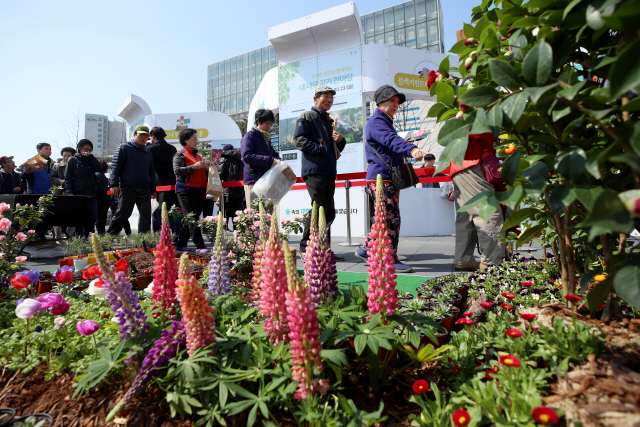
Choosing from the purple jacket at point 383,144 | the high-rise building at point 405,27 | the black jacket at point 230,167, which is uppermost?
the high-rise building at point 405,27

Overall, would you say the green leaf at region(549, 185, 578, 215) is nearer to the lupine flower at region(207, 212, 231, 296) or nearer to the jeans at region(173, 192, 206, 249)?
the lupine flower at region(207, 212, 231, 296)

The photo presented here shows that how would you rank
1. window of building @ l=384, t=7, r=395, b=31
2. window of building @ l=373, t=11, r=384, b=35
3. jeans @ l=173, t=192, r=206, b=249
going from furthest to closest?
1. window of building @ l=373, t=11, r=384, b=35
2. window of building @ l=384, t=7, r=395, b=31
3. jeans @ l=173, t=192, r=206, b=249

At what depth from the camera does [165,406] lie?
1279 mm

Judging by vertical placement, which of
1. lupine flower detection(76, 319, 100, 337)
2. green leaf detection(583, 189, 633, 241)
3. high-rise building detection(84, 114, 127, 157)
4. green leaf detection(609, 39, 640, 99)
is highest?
high-rise building detection(84, 114, 127, 157)

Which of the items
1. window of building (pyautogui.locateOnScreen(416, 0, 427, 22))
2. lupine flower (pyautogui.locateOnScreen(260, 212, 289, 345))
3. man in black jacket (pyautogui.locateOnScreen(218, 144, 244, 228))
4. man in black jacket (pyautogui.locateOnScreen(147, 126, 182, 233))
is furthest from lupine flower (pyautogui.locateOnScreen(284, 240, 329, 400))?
window of building (pyautogui.locateOnScreen(416, 0, 427, 22))

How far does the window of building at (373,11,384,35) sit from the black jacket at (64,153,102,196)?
5212cm

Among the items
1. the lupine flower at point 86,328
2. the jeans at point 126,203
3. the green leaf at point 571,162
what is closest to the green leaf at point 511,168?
the green leaf at point 571,162

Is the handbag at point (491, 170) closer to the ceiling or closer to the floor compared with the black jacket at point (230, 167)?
closer to the floor

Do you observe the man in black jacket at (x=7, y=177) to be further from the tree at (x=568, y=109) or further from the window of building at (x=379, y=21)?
the window of building at (x=379, y=21)

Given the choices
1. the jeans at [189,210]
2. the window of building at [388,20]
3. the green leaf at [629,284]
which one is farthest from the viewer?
the window of building at [388,20]

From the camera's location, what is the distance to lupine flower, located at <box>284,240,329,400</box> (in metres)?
1.02

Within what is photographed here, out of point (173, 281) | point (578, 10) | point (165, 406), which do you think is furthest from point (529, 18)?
point (165, 406)

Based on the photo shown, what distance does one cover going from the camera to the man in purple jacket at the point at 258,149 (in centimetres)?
448

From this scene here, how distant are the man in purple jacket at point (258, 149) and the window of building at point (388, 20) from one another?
2066 inches
